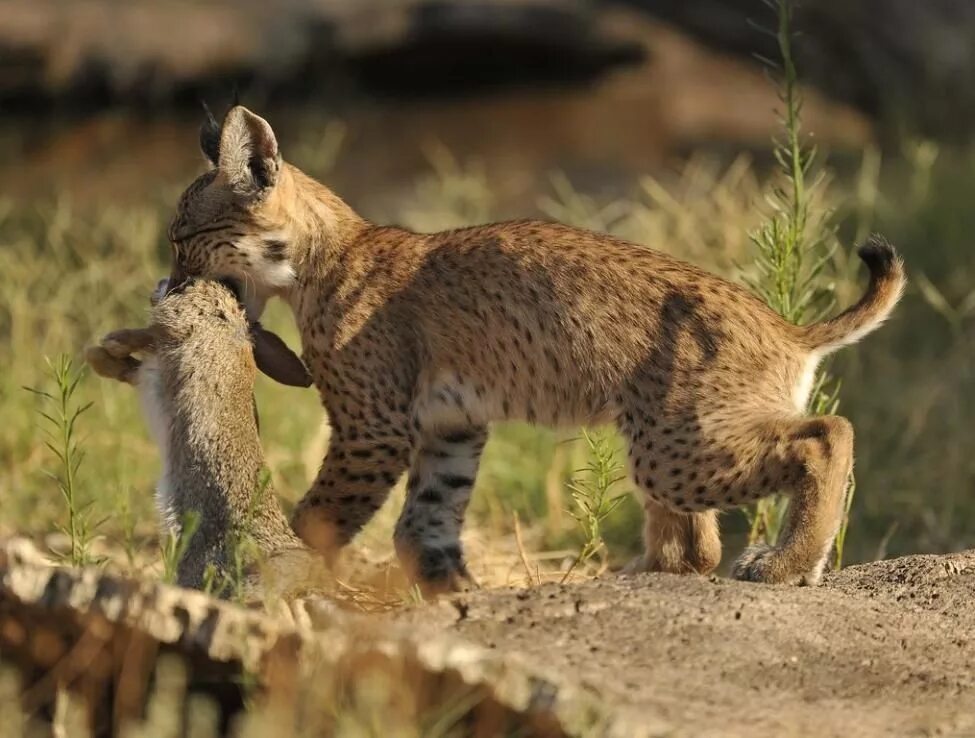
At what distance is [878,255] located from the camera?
6.02 meters

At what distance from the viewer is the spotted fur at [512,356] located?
5.69 meters

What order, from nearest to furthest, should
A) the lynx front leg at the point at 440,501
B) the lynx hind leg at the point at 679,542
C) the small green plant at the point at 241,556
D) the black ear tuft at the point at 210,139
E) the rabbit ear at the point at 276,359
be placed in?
the small green plant at the point at 241,556, the rabbit ear at the point at 276,359, the lynx hind leg at the point at 679,542, the lynx front leg at the point at 440,501, the black ear tuft at the point at 210,139

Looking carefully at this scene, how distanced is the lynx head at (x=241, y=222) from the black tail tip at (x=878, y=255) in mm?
2158

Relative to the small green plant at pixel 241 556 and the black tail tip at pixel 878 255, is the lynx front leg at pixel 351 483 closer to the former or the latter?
the small green plant at pixel 241 556

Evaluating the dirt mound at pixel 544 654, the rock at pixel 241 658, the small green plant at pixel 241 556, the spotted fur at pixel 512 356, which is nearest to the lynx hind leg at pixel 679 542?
the spotted fur at pixel 512 356

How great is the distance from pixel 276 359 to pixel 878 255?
7.02ft

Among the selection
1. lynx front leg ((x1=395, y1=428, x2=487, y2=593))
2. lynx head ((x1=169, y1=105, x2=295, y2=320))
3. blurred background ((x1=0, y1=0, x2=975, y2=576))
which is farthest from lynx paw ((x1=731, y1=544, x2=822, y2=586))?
blurred background ((x1=0, y1=0, x2=975, y2=576))

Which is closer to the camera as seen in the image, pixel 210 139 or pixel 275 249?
pixel 275 249

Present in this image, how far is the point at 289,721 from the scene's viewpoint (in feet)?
13.1

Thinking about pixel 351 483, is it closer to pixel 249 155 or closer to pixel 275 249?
pixel 275 249

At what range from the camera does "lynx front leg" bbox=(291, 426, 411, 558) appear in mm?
6375

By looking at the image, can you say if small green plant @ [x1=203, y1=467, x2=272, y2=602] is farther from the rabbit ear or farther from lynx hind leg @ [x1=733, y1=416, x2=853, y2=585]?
lynx hind leg @ [x1=733, y1=416, x2=853, y2=585]

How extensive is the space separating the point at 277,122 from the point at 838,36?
5008mm

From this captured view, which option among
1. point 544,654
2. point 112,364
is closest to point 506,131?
point 112,364
